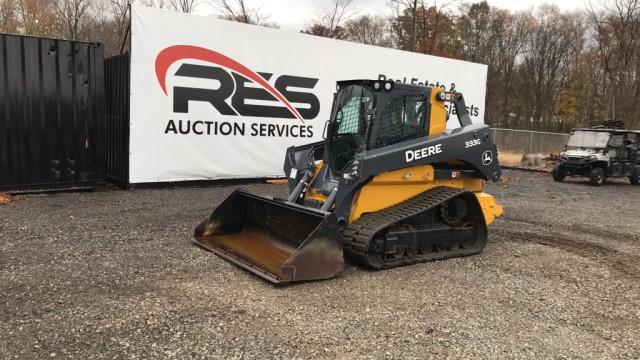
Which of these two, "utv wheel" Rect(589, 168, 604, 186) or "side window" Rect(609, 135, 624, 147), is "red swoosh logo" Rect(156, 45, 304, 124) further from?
"side window" Rect(609, 135, 624, 147)

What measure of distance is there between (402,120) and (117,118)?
6.79 metres

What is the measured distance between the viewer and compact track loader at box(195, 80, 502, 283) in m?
5.34

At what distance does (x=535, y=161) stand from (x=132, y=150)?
667 inches

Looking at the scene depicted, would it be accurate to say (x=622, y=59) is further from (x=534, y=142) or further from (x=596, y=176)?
(x=596, y=176)

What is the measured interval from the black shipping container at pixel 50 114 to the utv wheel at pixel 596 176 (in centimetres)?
1334

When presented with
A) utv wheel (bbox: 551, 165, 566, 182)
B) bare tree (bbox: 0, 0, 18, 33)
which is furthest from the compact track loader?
bare tree (bbox: 0, 0, 18, 33)

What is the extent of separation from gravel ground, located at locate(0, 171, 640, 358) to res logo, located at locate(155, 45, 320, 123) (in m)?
4.00

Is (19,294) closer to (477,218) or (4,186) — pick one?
(477,218)

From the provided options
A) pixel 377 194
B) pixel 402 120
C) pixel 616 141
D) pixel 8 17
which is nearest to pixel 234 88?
pixel 402 120

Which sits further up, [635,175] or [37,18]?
[37,18]

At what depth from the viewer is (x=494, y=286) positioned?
16.6ft

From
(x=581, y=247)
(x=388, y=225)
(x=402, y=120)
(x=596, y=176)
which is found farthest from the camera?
(x=596, y=176)

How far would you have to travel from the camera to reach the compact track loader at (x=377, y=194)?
5.34 m

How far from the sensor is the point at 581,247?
6969 millimetres
